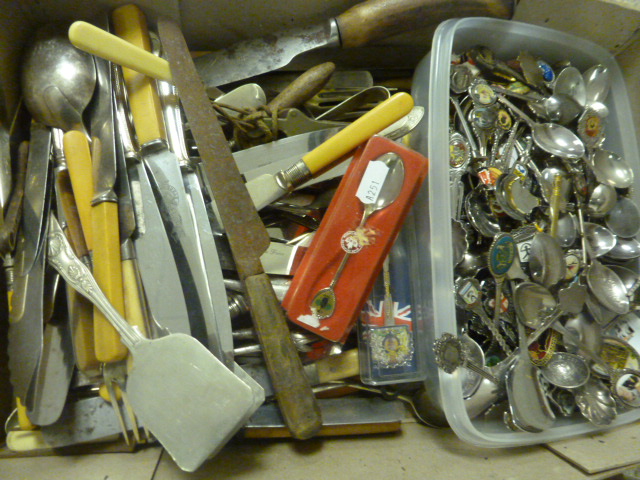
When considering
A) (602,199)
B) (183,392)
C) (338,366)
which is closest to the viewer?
(183,392)

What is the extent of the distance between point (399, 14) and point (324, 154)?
0.90 ft

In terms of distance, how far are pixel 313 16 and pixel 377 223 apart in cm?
37

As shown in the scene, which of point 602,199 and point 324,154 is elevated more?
point 324,154

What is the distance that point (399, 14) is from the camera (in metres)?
0.63

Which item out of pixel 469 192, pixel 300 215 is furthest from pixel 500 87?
pixel 300 215

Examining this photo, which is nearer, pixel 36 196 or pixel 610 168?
pixel 36 196

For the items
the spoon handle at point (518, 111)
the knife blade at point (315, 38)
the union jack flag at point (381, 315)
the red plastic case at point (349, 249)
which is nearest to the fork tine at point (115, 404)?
the red plastic case at point (349, 249)

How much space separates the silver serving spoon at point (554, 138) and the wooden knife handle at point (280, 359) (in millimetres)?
510

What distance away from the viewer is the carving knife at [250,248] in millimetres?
498

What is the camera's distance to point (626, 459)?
52 cm

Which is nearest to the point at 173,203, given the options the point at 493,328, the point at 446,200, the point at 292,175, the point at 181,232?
the point at 181,232

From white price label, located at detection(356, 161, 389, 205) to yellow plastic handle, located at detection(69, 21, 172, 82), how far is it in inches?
11.8

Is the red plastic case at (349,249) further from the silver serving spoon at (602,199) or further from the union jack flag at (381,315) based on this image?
the silver serving spoon at (602,199)

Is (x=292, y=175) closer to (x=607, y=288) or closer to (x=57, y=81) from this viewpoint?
(x=57, y=81)
